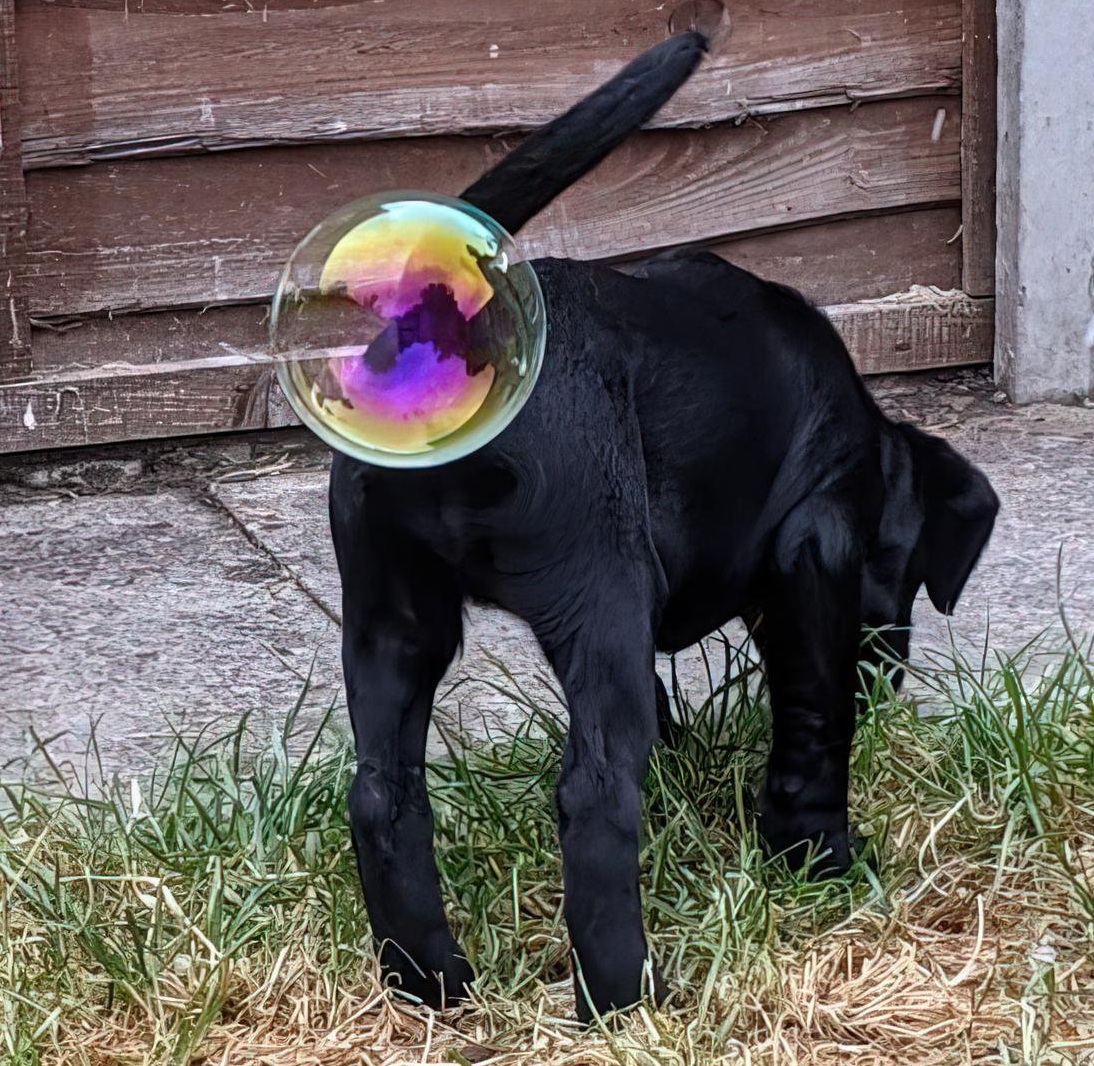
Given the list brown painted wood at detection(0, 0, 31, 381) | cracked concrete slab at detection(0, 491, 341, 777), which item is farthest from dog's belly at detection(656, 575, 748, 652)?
brown painted wood at detection(0, 0, 31, 381)

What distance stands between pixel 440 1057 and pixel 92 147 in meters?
3.36

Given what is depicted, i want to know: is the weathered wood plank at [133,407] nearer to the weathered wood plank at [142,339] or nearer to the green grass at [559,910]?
the weathered wood plank at [142,339]

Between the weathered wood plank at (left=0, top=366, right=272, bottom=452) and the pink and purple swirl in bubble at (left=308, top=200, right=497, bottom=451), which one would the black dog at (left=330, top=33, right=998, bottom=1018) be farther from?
the weathered wood plank at (left=0, top=366, right=272, bottom=452)

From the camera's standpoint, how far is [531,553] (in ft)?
8.00

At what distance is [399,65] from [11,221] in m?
1.19

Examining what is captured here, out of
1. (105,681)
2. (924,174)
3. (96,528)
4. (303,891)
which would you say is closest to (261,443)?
(96,528)

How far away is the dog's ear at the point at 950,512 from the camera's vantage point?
3293 mm

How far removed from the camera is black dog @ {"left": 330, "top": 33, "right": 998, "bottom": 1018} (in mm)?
2430

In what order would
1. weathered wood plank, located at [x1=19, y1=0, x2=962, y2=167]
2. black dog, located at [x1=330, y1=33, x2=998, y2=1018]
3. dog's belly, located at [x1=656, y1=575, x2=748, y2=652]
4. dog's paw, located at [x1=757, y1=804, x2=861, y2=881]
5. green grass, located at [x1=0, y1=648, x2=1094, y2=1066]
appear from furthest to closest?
1. weathered wood plank, located at [x1=19, y1=0, x2=962, y2=167]
2. dog's paw, located at [x1=757, y1=804, x2=861, y2=881]
3. dog's belly, located at [x1=656, y1=575, x2=748, y2=652]
4. green grass, located at [x1=0, y1=648, x2=1094, y2=1066]
5. black dog, located at [x1=330, y1=33, x2=998, y2=1018]

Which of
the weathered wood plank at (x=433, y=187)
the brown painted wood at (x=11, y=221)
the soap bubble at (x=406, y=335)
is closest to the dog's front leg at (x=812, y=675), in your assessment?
the soap bubble at (x=406, y=335)

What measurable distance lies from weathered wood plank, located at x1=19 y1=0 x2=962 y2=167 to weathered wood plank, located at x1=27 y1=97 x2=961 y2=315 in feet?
0.26

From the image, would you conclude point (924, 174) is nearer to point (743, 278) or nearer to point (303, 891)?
point (743, 278)

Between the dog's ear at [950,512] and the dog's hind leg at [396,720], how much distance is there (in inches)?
43.2

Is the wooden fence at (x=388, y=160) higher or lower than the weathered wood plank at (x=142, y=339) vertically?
higher
